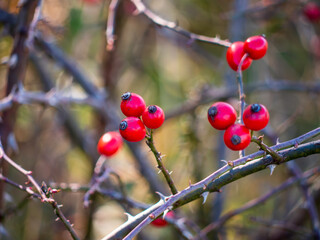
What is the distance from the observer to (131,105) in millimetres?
1297

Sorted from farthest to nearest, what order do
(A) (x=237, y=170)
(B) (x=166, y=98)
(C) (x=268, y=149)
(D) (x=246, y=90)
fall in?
(B) (x=166, y=98), (D) (x=246, y=90), (A) (x=237, y=170), (C) (x=268, y=149)

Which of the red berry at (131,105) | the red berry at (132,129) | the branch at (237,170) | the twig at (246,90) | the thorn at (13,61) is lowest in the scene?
the branch at (237,170)

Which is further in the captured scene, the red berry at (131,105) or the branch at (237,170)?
the red berry at (131,105)

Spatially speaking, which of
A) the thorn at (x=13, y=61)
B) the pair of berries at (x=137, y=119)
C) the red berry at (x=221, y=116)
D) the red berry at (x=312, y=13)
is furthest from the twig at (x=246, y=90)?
the pair of berries at (x=137, y=119)

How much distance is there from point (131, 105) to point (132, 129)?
0.28 feet

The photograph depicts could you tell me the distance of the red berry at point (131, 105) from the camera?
1.30 meters

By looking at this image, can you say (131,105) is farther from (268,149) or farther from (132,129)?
(268,149)

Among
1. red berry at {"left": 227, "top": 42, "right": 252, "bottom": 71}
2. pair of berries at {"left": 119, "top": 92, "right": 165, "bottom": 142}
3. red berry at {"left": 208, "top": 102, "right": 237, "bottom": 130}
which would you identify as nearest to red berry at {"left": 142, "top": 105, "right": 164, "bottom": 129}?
pair of berries at {"left": 119, "top": 92, "right": 165, "bottom": 142}

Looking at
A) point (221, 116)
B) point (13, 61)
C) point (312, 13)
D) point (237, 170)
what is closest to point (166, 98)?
point (312, 13)

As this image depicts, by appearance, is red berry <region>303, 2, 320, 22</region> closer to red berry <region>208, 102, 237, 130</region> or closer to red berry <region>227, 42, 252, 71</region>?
red berry <region>227, 42, 252, 71</region>

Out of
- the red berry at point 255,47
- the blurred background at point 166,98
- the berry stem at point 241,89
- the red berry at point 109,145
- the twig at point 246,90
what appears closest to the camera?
the berry stem at point 241,89

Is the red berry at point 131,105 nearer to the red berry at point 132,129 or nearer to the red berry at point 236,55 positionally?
the red berry at point 132,129

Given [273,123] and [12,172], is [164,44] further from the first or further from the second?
[12,172]

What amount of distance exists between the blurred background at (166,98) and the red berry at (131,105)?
1350 mm
